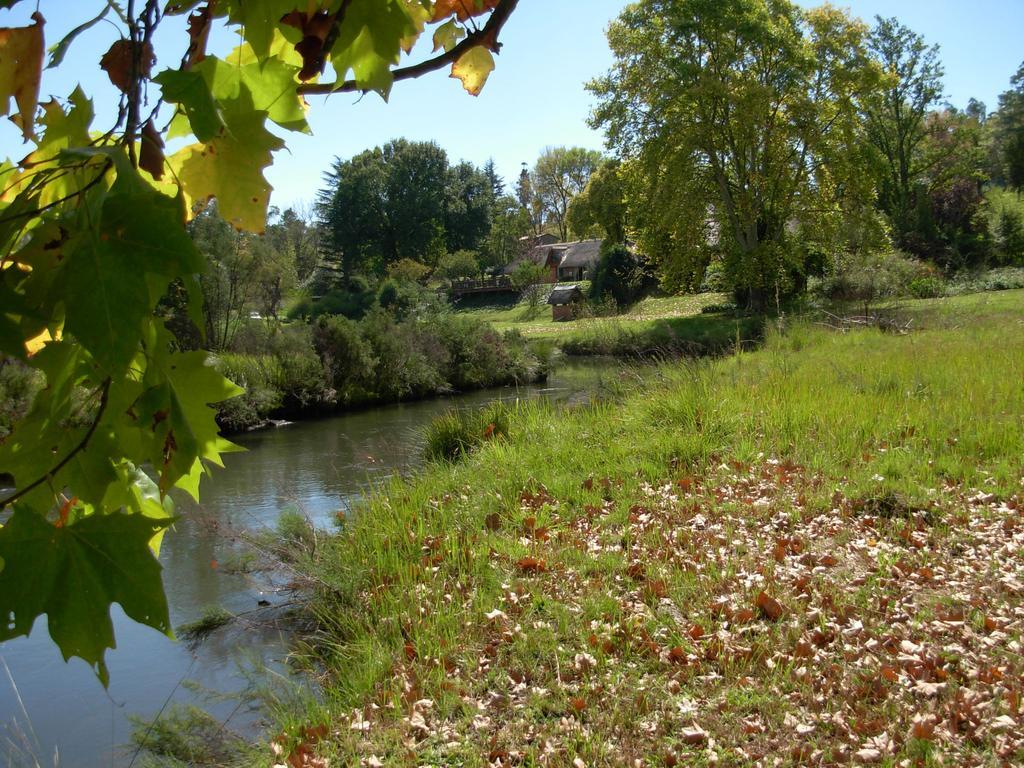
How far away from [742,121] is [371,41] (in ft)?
84.6

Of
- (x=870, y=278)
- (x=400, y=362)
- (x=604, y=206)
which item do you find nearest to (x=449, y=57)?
(x=400, y=362)

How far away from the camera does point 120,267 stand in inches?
24.4

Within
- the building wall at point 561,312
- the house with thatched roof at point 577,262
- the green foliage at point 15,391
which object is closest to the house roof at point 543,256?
the house with thatched roof at point 577,262

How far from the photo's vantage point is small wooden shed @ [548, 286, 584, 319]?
3641cm

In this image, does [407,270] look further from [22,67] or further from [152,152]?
[152,152]

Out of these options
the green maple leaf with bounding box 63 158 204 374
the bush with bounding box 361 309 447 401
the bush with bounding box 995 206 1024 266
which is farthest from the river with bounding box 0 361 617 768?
the bush with bounding box 995 206 1024 266

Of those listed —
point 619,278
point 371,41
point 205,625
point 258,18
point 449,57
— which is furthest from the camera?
point 619,278

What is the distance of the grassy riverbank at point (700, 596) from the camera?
127 inches

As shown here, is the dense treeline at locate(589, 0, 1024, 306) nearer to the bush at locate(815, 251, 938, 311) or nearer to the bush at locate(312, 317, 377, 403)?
the bush at locate(815, 251, 938, 311)

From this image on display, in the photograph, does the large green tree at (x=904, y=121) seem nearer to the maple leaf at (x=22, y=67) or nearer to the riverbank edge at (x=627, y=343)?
the riverbank edge at (x=627, y=343)

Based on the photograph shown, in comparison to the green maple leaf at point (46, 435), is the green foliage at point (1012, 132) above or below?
above

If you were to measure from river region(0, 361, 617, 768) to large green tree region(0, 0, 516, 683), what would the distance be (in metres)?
0.63

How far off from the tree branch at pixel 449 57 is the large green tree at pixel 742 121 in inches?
977

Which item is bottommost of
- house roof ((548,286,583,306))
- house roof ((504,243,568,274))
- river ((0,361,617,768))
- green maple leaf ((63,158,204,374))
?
river ((0,361,617,768))
